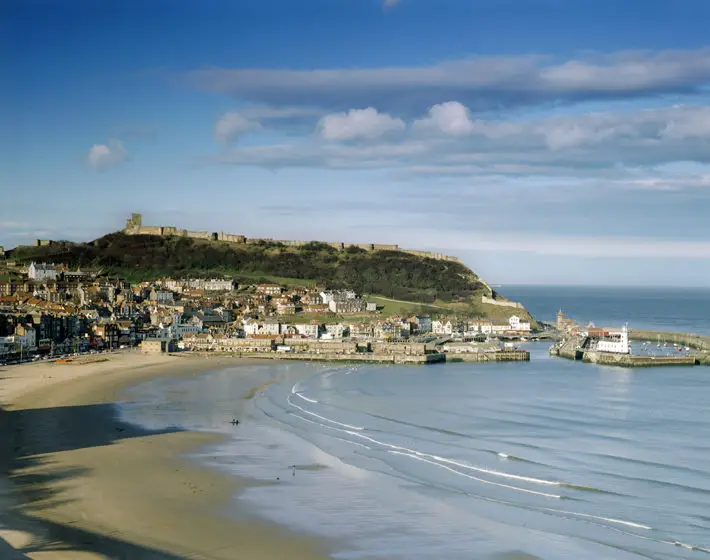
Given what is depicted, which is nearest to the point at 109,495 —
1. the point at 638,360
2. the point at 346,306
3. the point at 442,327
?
the point at 638,360

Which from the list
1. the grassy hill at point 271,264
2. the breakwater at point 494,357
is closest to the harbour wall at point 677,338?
the breakwater at point 494,357

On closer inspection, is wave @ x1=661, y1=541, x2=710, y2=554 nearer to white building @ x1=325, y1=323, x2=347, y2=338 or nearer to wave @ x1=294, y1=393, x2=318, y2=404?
wave @ x1=294, y1=393, x2=318, y2=404

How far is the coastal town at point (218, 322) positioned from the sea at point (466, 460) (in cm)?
1732

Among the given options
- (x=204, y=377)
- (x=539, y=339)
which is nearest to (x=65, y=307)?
(x=204, y=377)

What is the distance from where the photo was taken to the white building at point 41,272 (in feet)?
349

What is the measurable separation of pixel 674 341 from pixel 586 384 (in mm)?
33693

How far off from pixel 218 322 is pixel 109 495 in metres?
62.3

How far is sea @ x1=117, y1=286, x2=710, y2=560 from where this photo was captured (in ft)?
67.2

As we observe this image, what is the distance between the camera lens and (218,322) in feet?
279

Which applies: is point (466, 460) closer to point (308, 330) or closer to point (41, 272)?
Answer: point (308, 330)

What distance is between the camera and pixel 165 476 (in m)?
25.7

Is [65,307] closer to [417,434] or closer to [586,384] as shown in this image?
[586,384]

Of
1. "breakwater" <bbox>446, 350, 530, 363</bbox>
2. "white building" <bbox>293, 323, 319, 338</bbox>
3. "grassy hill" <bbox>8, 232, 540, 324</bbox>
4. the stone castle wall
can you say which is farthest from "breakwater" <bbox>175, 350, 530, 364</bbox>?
the stone castle wall

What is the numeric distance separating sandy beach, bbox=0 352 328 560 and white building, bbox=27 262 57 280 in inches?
2779
